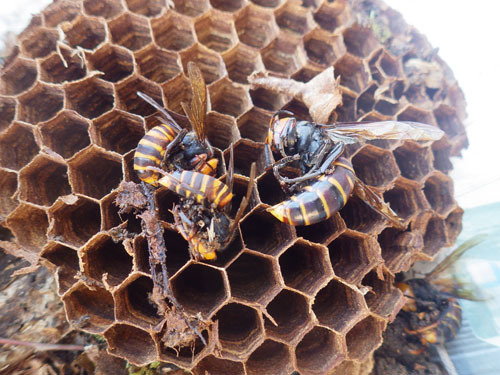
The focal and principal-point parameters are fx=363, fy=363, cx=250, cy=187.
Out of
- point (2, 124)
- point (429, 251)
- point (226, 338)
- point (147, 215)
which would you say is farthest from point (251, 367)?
point (2, 124)

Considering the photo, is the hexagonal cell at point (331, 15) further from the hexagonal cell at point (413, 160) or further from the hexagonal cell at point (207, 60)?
the hexagonal cell at point (413, 160)

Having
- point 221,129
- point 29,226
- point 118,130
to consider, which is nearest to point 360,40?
point 221,129

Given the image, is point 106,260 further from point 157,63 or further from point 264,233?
point 157,63

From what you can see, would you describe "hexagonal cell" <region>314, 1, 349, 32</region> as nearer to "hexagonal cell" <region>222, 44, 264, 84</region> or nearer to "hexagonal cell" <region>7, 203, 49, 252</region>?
"hexagonal cell" <region>222, 44, 264, 84</region>

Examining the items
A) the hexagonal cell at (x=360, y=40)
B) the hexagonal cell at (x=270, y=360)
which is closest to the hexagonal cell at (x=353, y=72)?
the hexagonal cell at (x=360, y=40)

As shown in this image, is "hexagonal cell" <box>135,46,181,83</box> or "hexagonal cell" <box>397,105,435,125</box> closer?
"hexagonal cell" <box>135,46,181,83</box>

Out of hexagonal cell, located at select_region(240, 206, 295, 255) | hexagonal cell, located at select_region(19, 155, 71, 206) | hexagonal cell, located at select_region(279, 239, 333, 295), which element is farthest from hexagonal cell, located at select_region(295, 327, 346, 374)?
hexagonal cell, located at select_region(19, 155, 71, 206)

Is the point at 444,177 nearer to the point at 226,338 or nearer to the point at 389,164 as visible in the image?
the point at 389,164
